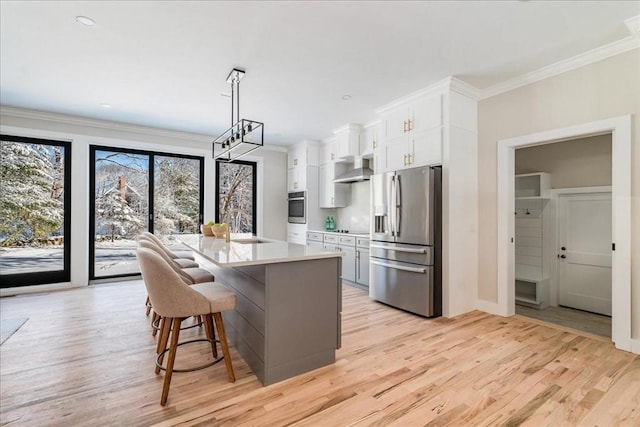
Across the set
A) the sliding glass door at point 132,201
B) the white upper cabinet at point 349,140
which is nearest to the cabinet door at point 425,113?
the white upper cabinet at point 349,140

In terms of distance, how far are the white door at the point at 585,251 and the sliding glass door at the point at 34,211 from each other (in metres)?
7.22

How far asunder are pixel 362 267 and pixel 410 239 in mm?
1355

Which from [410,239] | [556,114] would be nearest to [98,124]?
[410,239]

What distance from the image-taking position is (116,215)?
5086mm

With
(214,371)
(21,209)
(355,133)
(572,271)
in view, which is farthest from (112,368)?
(572,271)

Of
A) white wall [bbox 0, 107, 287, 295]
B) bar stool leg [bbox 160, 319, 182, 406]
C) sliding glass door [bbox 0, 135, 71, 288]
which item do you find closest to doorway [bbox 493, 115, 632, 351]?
bar stool leg [bbox 160, 319, 182, 406]

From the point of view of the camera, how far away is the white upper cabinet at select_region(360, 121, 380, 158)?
4.93 m

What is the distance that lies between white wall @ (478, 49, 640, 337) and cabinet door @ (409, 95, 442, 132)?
63 centimetres

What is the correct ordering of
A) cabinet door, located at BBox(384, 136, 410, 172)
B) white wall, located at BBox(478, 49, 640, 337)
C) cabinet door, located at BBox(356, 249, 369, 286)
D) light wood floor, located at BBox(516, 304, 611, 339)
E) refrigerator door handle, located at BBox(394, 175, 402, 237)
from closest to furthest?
white wall, located at BBox(478, 49, 640, 337)
light wood floor, located at BBox(516, 304, 611, 339)
refrigerator door handle, located at BBox(394, 175, 402, 237)
cabinet door, located at BBox(384, 136, 410, 172)
cabinet door, located at BBox(356, 249, 369, 286)

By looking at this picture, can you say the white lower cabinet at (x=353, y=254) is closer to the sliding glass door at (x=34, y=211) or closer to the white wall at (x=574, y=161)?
the white wall at (x=574, y=161)

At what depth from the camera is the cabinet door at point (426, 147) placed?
3.53 meters

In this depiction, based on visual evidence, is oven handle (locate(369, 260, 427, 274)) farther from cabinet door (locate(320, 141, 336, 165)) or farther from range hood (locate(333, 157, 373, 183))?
cabinet door (locate(320, 141, 336, 165))

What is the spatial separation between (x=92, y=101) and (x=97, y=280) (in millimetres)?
2839

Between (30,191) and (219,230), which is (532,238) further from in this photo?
(30,191)
